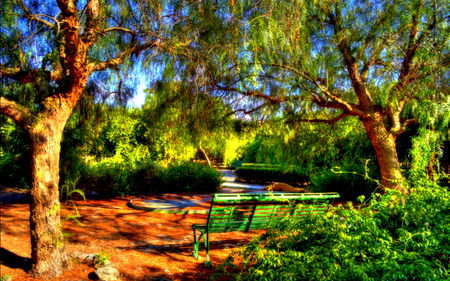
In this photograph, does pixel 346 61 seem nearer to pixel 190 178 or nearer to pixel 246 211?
pixel 246 211

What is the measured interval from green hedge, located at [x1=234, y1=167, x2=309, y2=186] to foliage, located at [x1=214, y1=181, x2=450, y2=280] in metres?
14.2

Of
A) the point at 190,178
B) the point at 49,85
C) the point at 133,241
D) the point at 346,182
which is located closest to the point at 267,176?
the point at 190,178

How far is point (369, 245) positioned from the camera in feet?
6.91

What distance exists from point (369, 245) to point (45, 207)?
303 cm

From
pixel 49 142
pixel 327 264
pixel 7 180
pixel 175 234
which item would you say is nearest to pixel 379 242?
pixel 327 264

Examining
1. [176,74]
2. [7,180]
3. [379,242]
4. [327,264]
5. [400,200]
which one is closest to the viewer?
[327,264]

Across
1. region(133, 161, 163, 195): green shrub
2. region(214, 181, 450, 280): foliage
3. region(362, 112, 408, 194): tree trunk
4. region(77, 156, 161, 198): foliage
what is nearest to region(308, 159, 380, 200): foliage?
region(362, 112, 408, 194): tree trunk

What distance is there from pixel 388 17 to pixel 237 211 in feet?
13.4

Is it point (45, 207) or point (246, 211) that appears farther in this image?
point (246, 211)

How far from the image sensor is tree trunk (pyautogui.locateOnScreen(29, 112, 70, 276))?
130 inches

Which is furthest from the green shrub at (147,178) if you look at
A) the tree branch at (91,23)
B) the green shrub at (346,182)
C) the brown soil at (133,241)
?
the tree branch at (91,23)

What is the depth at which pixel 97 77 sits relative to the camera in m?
5.48

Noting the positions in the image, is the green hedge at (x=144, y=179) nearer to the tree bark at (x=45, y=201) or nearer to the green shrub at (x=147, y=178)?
the green shrub at (x=147, y=178)

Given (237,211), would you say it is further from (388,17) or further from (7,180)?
(7,180)
